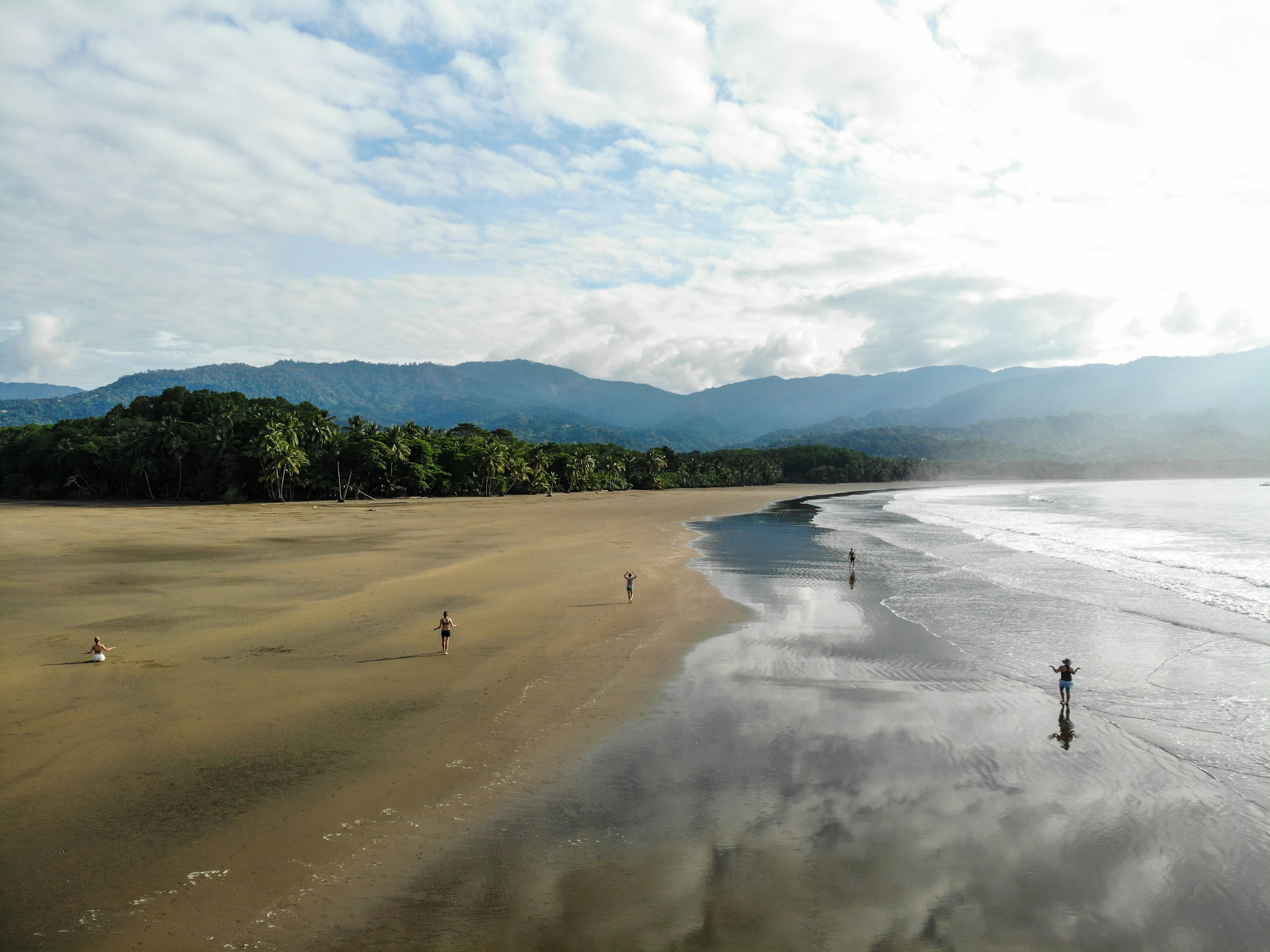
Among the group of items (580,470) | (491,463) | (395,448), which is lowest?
(580,470)

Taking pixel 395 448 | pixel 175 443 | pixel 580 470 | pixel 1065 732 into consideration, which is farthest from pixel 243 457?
pixel 1065 732

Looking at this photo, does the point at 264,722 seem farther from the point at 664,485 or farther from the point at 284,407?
the point at 664,485

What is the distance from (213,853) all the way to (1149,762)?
15278 millimetres

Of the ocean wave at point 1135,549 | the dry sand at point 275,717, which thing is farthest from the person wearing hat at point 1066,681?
the ocean wave at point 1135,549

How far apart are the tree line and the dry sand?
46044mm

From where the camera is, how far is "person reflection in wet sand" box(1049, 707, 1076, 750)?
12375 mm

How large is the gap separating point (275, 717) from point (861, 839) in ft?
35.7

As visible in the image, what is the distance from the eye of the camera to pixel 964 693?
1507 centimetres

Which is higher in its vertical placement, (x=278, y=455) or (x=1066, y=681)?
(x=278, y=455)

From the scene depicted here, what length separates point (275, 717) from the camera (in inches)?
489

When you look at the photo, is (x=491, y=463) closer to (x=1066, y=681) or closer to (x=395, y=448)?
(x=395, y=448)

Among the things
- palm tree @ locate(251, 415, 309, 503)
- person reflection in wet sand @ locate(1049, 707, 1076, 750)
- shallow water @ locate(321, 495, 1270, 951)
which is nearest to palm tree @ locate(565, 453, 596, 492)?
palm tree @ locate(251, 415, 309, 503)

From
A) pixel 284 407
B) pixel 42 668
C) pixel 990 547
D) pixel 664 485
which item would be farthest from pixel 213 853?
pixel 664 485

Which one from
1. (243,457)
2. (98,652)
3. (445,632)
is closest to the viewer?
(98,652)
